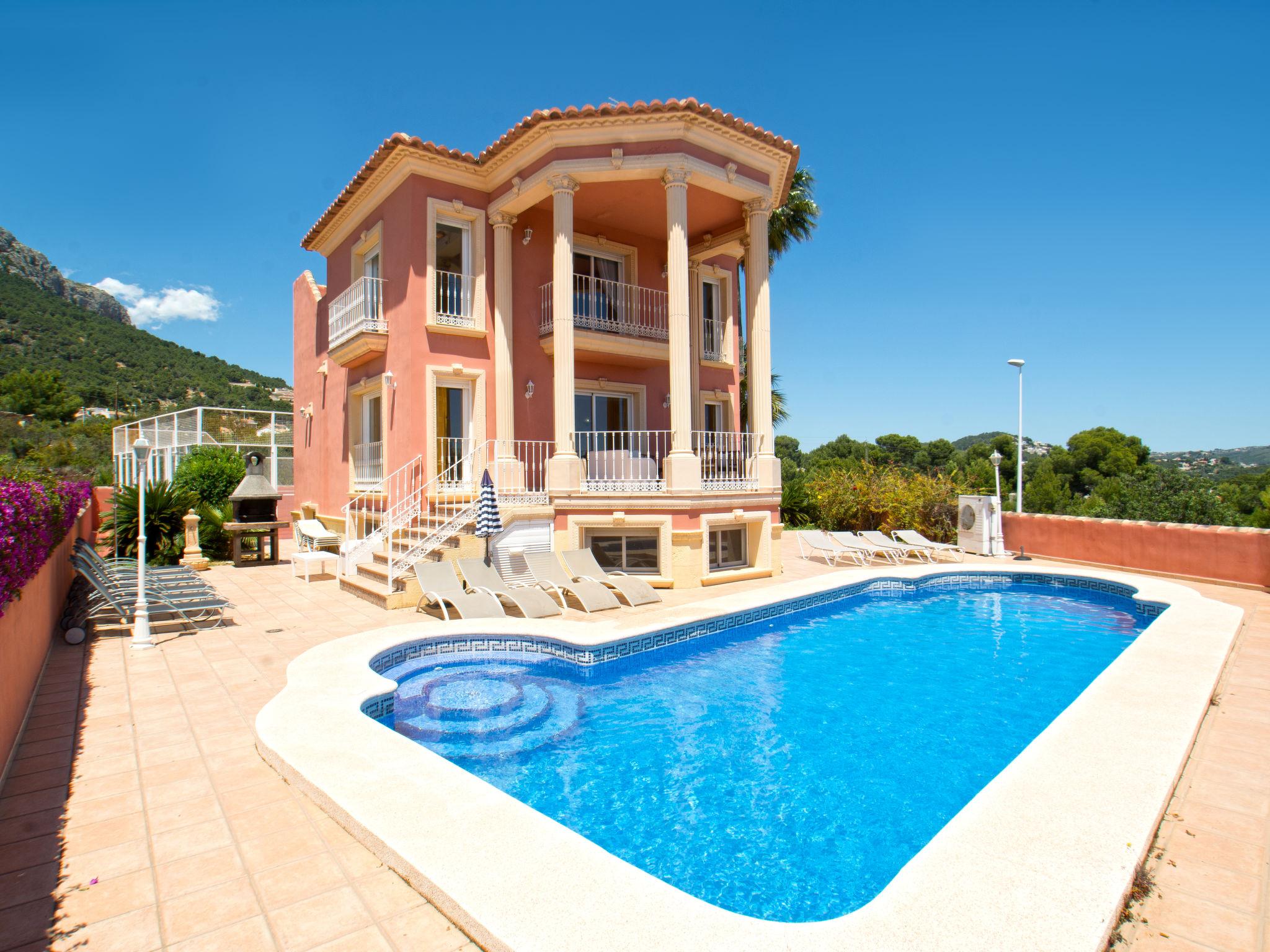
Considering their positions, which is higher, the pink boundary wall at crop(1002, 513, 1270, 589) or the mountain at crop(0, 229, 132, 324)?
the mountain at crop(0, 229, 132, 324)

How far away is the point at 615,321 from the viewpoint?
14969 mm

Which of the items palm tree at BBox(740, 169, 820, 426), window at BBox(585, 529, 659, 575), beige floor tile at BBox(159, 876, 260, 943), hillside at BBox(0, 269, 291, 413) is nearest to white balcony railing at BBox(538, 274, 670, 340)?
window at BBox(585, 529, 659, 575)

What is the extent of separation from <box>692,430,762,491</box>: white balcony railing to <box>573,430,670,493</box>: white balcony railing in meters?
0.96

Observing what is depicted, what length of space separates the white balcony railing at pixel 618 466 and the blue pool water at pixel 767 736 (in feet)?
11.8

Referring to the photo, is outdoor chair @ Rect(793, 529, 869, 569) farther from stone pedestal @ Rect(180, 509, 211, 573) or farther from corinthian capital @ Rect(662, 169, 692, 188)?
stone pedestal @ Rect(180, 509, 211, 573)

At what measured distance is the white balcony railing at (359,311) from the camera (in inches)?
551

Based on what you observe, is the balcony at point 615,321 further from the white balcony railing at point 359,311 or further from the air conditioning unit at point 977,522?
the air conditioning unit at point 977,522

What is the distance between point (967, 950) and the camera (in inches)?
97.2

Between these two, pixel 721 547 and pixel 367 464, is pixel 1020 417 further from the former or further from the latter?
pixel 367 464

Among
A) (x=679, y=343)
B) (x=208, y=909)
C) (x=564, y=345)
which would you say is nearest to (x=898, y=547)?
(x=679, y=343)

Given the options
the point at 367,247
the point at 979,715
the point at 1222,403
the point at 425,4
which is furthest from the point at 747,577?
the point at 1222,403

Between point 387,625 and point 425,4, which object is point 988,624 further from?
point 425,4

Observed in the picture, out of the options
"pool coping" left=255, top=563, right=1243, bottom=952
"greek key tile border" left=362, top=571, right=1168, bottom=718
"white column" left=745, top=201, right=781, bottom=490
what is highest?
"white column" left=745, top=201, right=781, bottom=490

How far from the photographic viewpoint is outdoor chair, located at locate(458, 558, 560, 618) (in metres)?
9.30
